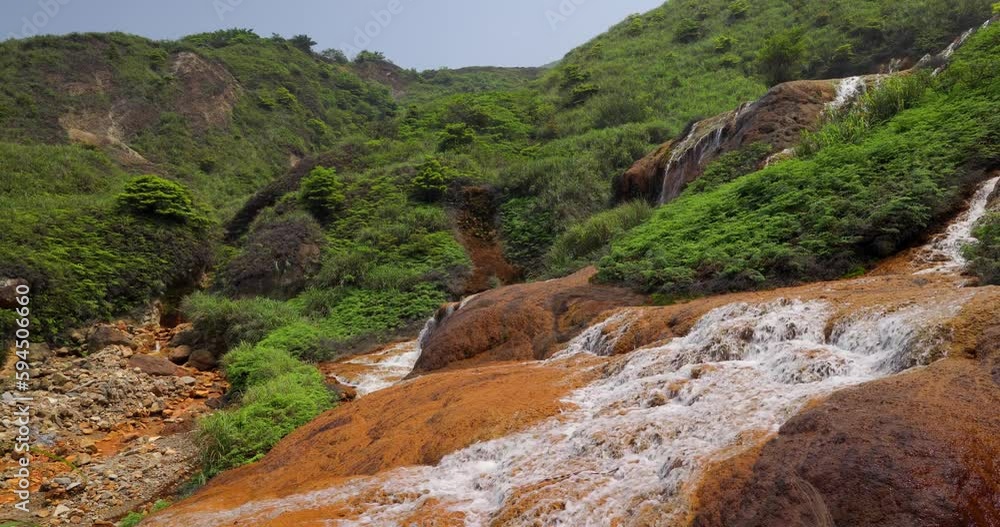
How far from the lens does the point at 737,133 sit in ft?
54.3

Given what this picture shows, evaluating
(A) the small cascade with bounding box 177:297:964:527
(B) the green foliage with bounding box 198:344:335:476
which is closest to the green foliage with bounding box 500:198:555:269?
(B) the green foliage with bounding box 198:344:335:476

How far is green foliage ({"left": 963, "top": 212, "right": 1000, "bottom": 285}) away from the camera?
615 centimetres

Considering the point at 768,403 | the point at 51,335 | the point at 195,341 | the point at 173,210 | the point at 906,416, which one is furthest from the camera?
the point at 173,210

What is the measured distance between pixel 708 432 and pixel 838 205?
6591mm

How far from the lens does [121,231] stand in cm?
1817

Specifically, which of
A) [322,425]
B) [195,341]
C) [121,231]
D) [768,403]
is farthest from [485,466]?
[121,231]

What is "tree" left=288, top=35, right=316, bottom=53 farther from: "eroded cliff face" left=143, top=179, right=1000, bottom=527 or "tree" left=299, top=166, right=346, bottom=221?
"eroded cliff face" left=143, top=179, right=1000, bottom=527

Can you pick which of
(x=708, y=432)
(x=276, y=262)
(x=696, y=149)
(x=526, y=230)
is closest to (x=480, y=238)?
(x=526, y=230)

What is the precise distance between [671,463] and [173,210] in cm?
2015

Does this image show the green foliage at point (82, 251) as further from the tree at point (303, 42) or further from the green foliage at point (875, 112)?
the tree at point (303, 42)

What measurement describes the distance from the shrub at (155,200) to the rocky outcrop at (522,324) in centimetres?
1315

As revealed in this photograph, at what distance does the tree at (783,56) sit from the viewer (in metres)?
26.0

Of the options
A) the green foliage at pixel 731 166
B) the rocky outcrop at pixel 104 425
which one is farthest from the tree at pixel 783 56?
the rocky outcrop at pixel 104 425

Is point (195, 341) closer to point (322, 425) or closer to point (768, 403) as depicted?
point (322, 425)
